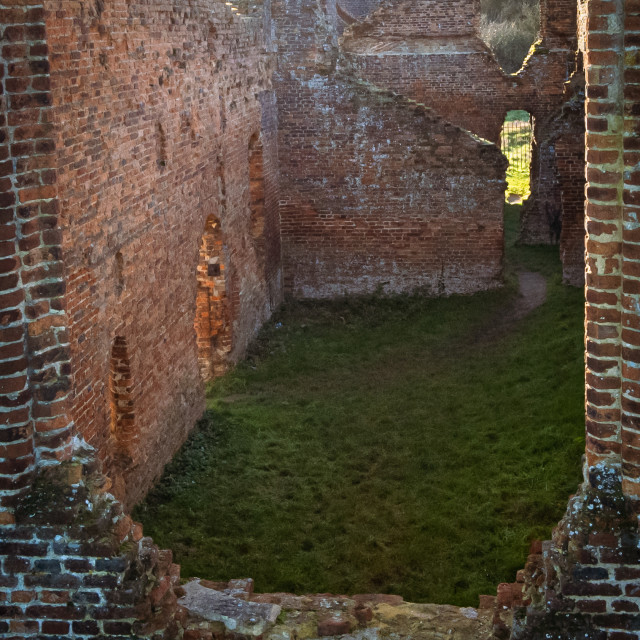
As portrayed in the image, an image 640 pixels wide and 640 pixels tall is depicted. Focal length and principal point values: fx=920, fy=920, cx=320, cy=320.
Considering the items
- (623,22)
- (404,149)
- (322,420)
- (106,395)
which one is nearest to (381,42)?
(404,149)

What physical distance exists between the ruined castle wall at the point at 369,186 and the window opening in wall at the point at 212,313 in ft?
11.8

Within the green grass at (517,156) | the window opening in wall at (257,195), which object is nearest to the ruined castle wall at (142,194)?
the window opening in wall at (257,195)

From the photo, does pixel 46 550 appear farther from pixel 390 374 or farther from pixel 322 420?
pixel 390 374

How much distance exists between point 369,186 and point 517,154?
13.9 m

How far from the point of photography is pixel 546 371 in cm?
1103

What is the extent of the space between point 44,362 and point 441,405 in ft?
21.8

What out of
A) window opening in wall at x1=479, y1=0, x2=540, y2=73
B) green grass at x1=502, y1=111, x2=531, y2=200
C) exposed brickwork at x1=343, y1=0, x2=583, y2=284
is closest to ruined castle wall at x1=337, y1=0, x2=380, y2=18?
window opening in wall at x1=479, y1=0, x2=540, y2=73

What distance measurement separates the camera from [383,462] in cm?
925

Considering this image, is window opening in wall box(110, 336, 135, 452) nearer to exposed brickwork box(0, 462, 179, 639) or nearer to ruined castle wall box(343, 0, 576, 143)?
exposed brickwork box(0, 462, 179, 639)

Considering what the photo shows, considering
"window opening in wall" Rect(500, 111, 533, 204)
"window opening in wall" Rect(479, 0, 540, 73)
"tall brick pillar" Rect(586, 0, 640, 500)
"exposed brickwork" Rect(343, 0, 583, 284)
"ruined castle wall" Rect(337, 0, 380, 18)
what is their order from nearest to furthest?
"tall brick pillar" Rect(586, 0, 640, 500), "exposed brickwork" Rect(343, 0, 583, 284), "window opening in wall" Rect(500, 111, 533, 204), "ruined castle wall" Rect(337, 0, 380, 18), "window opening in wall" Rect(479, 0, 540, 73)

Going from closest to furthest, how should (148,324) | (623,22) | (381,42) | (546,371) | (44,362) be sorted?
(623,22) < (44,362) < (148,324) < (546,371) < (381,42)

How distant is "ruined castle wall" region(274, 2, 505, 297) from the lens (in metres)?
14.5

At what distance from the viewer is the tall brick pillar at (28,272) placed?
14.6ft

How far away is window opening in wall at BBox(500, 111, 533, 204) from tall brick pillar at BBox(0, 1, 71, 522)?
666 inches
